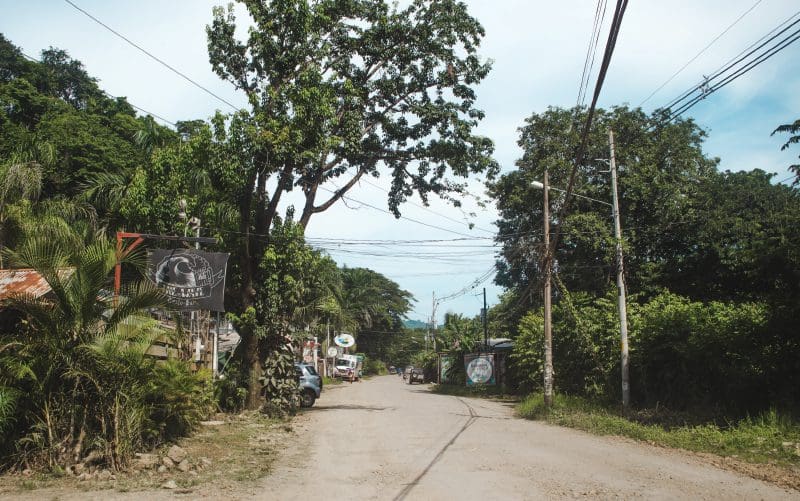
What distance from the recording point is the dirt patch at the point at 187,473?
27.0 ft

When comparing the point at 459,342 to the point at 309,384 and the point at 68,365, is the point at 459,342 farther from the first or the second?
the point at 68,365

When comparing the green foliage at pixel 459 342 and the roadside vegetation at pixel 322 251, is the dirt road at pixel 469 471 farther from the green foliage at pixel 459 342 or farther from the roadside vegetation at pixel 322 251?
the green foliage at pixel 459 342

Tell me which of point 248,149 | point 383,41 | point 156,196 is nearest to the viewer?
point 248,149

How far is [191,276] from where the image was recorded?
15789 millimetres

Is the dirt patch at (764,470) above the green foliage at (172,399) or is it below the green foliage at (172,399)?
below

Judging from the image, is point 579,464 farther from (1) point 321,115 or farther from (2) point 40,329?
(1) point 321,115

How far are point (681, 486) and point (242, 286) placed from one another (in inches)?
557

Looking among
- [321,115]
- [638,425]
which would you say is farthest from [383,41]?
[638,425]

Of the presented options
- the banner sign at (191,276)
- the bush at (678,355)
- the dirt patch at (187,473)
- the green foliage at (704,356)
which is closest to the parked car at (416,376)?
the bush at (678,355)

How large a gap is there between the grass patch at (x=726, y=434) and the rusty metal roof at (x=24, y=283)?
494 inches

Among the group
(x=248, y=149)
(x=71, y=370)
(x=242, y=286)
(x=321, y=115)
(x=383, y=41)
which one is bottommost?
(x=71, y=370)

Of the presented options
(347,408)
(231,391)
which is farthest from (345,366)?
(231,391)

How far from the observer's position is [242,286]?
1917 cm

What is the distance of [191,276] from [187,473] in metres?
7.30
